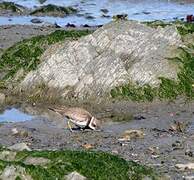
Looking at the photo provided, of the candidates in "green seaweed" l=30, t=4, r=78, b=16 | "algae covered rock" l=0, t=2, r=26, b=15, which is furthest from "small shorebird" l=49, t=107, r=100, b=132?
"algae covered rock" l=0, t=2, r=26, b=15

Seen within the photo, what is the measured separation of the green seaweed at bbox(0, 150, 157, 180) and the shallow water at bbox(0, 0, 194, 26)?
17632mm

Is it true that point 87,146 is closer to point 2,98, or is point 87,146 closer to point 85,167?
point 85,167

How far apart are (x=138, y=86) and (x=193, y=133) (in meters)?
3.06

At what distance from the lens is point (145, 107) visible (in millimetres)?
13492

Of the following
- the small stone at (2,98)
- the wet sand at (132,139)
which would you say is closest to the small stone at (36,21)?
the small stone at (2,98)

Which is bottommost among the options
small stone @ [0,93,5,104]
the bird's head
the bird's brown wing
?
small stone @ [0,93,5,104]

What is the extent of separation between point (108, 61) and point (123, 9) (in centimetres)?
1580

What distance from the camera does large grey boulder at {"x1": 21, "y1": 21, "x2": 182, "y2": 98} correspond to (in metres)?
14.2

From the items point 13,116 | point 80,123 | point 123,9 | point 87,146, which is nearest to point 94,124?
point 80,123

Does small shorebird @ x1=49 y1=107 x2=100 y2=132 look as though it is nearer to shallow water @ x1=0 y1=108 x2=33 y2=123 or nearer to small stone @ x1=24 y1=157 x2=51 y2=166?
shallow water @ x1=0 y1=108 x2=33 y2=123

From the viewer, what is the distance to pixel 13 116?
12.9m

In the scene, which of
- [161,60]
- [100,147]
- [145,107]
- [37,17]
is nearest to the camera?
[100,147]

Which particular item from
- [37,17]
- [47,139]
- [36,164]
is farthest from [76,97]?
[37,17]

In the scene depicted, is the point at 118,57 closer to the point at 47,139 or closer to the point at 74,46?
the point at 74,46
